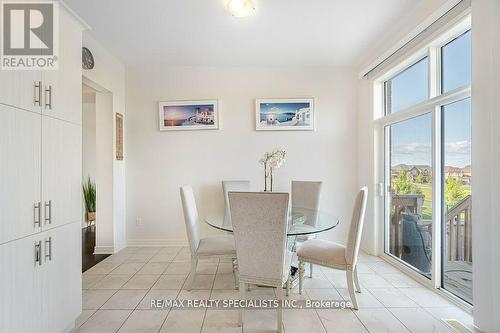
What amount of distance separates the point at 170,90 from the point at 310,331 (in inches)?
142

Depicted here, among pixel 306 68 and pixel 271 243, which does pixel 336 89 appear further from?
pixel 271 243

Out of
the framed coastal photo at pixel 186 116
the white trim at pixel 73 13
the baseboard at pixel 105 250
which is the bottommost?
the baseboard at pixel 105 250

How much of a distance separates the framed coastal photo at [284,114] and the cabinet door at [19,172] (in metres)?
2.82

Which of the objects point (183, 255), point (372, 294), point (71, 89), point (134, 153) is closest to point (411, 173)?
point (372, 294)

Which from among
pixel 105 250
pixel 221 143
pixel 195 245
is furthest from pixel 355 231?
pixel 105 250

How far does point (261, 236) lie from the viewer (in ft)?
6.17

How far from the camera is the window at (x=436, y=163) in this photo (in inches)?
88.8

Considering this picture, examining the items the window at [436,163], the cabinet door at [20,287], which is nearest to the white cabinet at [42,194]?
the cabinet door at [20,287]

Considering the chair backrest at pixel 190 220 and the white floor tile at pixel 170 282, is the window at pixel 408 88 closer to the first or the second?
the chair backrest at pixel 190 220

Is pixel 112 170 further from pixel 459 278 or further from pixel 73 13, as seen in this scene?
pixel 459 278

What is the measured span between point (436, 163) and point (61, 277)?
3.32 meters

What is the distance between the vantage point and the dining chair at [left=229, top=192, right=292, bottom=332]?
1820 millimetres

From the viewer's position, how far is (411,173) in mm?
2996

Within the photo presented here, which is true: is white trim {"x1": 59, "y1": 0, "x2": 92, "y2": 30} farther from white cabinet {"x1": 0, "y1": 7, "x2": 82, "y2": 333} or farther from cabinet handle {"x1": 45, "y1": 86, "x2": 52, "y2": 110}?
cabinet handle {"x1": 45, "y1": 86, "x2": 52, "y2": 110}
